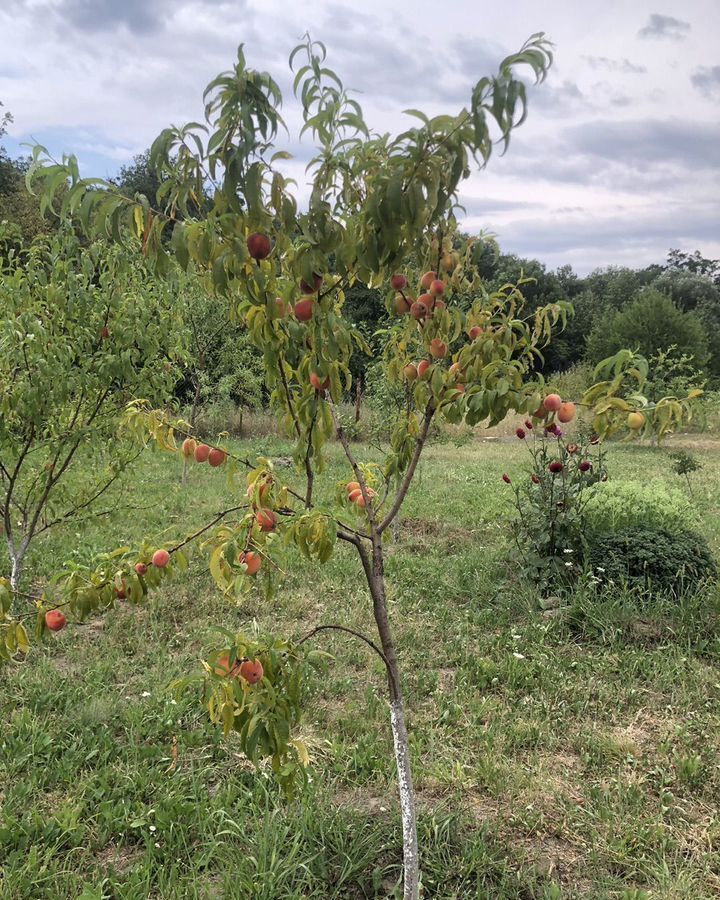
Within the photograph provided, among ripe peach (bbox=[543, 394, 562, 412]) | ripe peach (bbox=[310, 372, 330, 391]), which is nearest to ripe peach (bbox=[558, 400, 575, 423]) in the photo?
ripe peach (bbox=[543, 394, 562, 412])

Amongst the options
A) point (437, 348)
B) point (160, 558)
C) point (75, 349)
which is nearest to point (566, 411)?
point (437, 348)

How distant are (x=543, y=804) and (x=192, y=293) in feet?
27.0

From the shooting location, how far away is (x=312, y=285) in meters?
1.45

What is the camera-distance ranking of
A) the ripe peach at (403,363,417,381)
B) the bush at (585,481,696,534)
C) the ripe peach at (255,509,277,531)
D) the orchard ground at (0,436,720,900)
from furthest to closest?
the bush at (585,481,696,534), the orchard ground at (0,436,720,900), the ripe peach at (403,363,417,381), the ripe peach at (255,509,277,531)

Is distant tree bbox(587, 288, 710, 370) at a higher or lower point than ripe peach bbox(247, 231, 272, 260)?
higher

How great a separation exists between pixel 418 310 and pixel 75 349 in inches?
107

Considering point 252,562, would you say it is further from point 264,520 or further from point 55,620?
point 55,620

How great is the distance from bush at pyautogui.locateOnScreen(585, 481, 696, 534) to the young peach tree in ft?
11.1

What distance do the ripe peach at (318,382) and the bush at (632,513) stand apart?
154 inches

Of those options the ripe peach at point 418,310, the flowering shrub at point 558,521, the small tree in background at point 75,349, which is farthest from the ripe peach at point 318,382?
the flowering shrub at point 558,521

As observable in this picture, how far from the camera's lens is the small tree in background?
357cm

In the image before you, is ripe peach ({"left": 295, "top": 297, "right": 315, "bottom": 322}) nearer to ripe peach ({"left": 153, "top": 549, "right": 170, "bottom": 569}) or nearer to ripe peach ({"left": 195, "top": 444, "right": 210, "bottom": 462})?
ripe peach ({"left": 195, "top": 444, "right": 210, "bottom": 462})

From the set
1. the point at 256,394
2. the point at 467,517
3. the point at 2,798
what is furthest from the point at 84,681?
the point at 256,394

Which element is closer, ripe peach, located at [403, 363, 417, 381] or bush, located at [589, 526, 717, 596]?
ripe peach, located at [403, 363, 417, 381]
